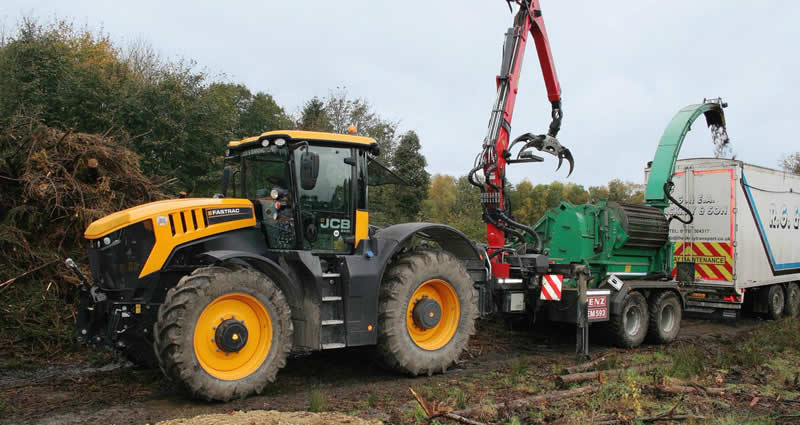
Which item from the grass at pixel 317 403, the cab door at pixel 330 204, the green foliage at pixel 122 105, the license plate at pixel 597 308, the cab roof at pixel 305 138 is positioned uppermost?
the green foliage at pixel 122 105

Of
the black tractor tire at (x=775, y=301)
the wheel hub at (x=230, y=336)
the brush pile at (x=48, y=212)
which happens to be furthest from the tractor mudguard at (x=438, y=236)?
the black tractor tire at (x=775, y=301)

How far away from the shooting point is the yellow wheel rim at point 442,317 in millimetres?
7875

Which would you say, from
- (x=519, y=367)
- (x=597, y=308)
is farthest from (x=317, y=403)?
(x=597, y=308)

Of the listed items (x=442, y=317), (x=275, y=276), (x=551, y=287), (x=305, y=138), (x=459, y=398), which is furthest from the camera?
(x=551, y=287)

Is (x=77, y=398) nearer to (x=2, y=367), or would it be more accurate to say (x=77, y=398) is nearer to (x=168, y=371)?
(x=168, y=371)

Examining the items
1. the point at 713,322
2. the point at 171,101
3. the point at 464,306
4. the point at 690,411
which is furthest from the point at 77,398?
the point at 171,101

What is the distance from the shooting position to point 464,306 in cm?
821

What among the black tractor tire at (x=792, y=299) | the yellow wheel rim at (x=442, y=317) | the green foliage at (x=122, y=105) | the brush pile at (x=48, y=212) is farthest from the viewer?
the green foliage at (x=122, y=105)

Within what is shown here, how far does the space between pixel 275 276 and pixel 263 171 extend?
136 centimetres

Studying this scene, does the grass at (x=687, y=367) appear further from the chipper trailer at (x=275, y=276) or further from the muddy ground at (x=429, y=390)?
the chipper trailer at (x=275, y=276)

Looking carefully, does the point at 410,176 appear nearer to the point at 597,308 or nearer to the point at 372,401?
the point at 597,308

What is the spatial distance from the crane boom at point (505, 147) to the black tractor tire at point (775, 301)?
6867mm

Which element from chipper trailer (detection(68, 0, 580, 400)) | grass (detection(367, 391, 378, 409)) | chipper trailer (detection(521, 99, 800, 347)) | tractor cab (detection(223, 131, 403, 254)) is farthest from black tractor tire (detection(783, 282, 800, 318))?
grass (detection(367, 391, 378, 409))

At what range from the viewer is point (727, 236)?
41.7ft
